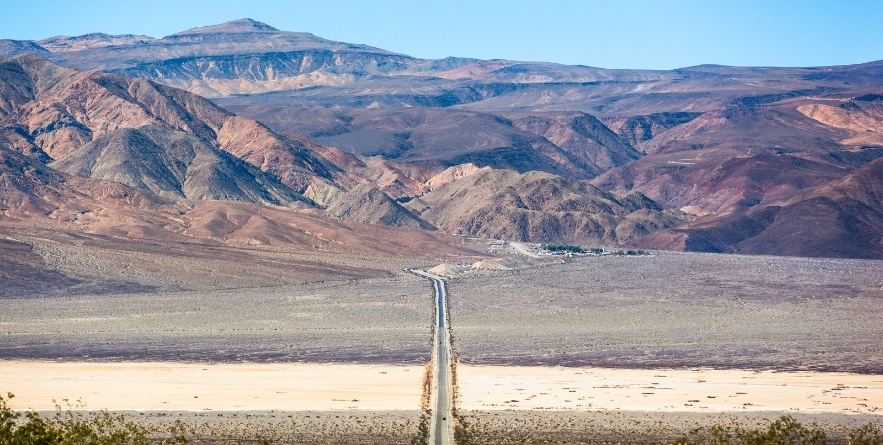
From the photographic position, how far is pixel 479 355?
240ft

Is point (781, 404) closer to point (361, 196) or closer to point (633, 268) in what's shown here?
point (633, 268)

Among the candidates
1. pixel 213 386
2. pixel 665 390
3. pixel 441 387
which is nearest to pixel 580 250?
pixel 665 390

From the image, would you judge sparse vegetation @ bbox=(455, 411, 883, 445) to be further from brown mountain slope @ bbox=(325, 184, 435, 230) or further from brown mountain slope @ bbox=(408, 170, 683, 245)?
brown mountain slope @ bbox=(325, 184, 435, 230)

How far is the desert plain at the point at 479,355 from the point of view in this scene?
52750 millimetres

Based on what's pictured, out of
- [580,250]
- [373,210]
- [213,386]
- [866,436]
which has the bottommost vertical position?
[580,250]

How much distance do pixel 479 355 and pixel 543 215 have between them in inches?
4486

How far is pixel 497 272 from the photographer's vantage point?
135125 millimetres

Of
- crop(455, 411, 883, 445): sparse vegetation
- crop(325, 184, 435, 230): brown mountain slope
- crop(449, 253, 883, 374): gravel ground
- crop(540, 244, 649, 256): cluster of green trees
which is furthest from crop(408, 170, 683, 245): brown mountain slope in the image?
crop(455, 411, 883, 445): sparse vegetation

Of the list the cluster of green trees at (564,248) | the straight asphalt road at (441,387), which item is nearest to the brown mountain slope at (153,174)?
the cluster of green trees at (564,248)

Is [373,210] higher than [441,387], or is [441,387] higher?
[373,210]

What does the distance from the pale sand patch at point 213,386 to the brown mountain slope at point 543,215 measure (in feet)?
376

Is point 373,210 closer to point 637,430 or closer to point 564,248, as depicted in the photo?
point 564,248

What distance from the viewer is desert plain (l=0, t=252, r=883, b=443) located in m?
52.8

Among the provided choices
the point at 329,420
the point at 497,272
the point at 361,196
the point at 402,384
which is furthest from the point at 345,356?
the point at 361,196
